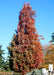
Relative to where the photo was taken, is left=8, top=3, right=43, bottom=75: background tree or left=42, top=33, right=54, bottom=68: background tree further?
left=42, top=33, right=54, bottom=68: background tree

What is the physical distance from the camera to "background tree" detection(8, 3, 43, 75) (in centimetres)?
2169

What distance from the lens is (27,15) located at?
75.6 ft

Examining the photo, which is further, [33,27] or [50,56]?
[50,56]

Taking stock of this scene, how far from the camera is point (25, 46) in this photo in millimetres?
22141

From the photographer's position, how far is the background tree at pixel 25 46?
21.7 metres

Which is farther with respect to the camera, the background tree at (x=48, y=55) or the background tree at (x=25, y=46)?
the background tree at (x=48, y=55)

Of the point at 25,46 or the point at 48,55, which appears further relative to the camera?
the point at 48,55

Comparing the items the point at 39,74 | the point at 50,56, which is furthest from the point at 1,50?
the point at 39,74

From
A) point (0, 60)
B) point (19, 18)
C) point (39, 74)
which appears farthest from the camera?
point (0, 60)

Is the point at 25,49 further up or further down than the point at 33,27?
further down

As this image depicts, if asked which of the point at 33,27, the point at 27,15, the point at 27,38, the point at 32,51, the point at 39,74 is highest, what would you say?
the point at 27,15

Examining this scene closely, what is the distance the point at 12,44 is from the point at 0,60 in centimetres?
2207

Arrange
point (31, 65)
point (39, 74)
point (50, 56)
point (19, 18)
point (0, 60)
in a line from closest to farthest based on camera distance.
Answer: point (39, 74)
point (31, 65)
point (19, 18)
point (50, 56)
point (0, 60)

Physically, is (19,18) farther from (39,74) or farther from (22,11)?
(39,74)
